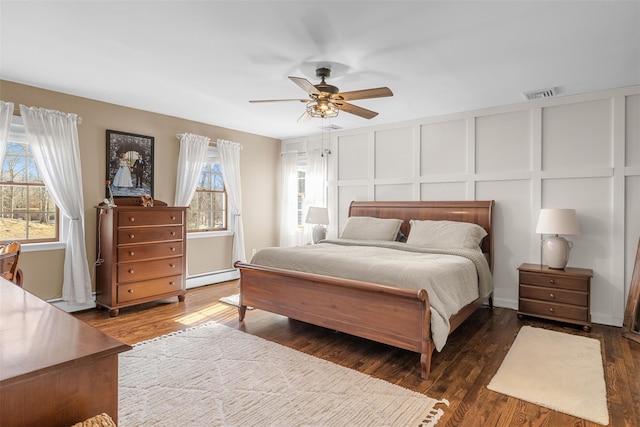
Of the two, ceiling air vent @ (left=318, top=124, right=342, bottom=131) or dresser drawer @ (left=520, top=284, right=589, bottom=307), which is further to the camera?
ceiling air vent @ (left=318, top=124, right=342, bottom=131)

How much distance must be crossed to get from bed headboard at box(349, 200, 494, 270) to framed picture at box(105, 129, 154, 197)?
292cm

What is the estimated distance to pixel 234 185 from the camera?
227 inches

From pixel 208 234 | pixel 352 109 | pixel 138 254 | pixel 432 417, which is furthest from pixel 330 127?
pixel 432 417

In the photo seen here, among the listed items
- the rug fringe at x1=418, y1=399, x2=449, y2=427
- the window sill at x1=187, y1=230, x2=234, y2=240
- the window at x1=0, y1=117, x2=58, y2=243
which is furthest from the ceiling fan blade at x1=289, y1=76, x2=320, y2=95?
the window sill at x1=187, y1=230, x2=234, y2=240

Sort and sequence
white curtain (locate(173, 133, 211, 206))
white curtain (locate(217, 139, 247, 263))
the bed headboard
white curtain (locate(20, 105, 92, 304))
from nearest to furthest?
1. white curtain (locate(20, 105, 92, 304))
2. the bed headboard
3. white curtain (locate(173, 133, 211, 206))
4. white curtain (locate(217, 139, 247, 263))

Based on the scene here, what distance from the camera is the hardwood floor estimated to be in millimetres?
2191

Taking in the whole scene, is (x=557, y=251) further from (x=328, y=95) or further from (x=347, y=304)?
(x=328, y=95)

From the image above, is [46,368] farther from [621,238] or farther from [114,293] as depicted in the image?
[621,238]

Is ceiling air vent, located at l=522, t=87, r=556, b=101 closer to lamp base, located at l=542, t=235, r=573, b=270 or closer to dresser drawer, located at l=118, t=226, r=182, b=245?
lamp base, located at l=542, t=235, r=573, b=270

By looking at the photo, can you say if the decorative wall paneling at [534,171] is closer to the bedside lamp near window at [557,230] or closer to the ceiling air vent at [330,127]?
the bedside lamp near window at [557,230]

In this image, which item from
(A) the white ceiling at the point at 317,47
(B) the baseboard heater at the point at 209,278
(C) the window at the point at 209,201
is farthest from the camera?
(C) the window at the point at 209,201

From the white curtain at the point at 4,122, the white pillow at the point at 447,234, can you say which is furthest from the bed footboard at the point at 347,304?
the white curtain at the point at 4,122

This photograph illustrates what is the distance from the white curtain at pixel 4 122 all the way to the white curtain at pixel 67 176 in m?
0.18

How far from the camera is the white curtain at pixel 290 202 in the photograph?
6.37 meters
